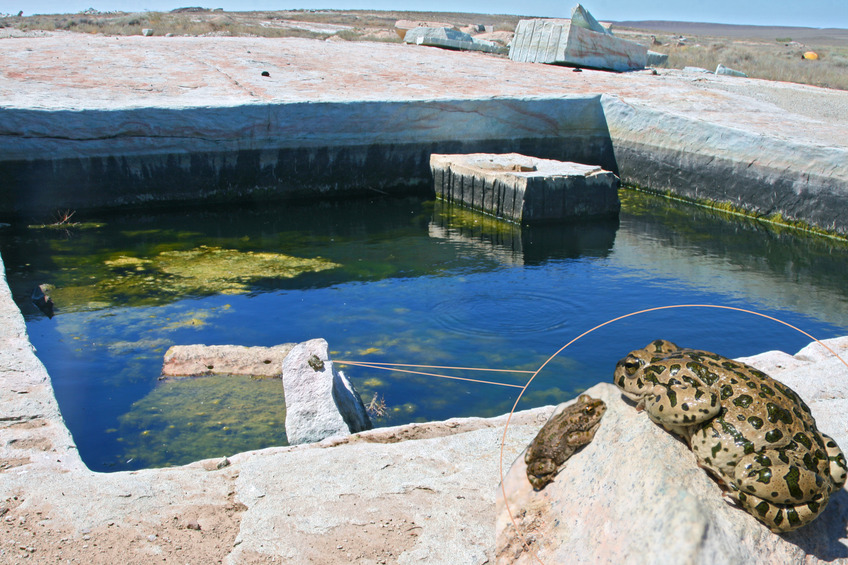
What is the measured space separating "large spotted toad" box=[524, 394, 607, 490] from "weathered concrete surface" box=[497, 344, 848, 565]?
1.4 inches

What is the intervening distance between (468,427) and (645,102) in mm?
9304

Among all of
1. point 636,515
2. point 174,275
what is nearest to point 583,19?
point 174,275

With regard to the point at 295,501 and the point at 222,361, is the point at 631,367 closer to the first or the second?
the point at 295,501

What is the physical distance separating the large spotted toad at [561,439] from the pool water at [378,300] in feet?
6.50

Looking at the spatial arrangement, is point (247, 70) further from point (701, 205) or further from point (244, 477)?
point (244, 477)

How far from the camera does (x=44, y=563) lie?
2.63m

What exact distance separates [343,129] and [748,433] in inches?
345

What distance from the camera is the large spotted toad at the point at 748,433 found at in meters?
2.36

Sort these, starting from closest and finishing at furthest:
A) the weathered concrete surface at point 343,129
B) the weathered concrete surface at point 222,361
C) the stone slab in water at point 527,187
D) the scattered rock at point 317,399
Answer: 1. the scattered rock at point 317,399
2. the weathered concrete surface at point 222,361
3. the weathered concrete surface at point 343,129
4. the stone slab in water at point 527,187

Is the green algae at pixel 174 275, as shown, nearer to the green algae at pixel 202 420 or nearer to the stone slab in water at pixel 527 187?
the green algae at pixel 202 420

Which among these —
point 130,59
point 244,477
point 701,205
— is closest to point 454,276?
point 244,477

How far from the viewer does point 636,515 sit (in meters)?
2.38

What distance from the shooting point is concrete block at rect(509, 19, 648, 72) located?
16469mm

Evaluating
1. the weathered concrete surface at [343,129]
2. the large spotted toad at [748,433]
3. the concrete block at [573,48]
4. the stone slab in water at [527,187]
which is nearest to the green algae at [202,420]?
the large spotted toad at [748,433]
